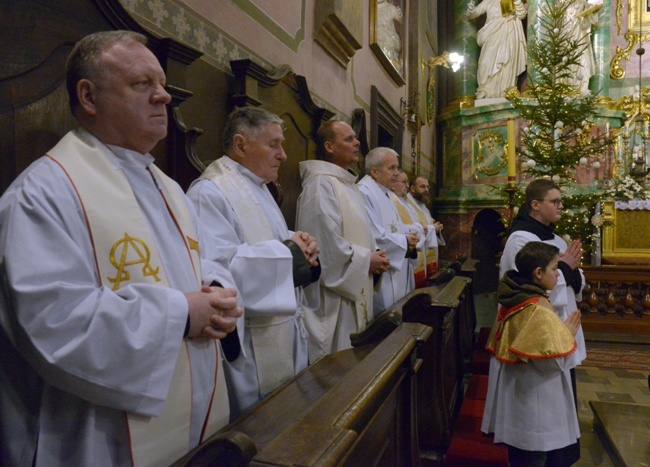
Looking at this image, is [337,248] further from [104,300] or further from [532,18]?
[532,18]

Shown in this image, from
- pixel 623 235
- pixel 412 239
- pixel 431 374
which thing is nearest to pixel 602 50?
pixel 623 235

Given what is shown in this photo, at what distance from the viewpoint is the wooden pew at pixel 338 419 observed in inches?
37.4

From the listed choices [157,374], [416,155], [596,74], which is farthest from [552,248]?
[596,74]

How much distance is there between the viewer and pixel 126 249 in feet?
4.38

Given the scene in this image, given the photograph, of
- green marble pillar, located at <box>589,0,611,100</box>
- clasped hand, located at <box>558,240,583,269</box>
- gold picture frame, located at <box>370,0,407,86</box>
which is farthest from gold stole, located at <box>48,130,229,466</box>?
green marble pillar, located at <box>589,0,611,100</box>

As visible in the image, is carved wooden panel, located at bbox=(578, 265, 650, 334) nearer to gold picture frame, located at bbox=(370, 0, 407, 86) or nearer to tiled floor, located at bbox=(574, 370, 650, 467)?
tiled floor, located at bbox=(574, 370, 650, 467)

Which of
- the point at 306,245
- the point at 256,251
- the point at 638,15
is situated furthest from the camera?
the point at 638,15

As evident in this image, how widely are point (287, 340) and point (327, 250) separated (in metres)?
0.90

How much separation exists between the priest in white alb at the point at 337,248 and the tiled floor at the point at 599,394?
5.94 ft

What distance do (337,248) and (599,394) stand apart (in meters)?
3.26

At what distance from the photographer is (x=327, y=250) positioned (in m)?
3.02

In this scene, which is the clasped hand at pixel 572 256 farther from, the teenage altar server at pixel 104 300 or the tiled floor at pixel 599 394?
the teenage altar server at pixel 104 300

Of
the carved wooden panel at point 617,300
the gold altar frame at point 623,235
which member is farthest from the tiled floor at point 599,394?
the gold altar frame at point 623,235

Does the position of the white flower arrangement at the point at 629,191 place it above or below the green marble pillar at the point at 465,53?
below
